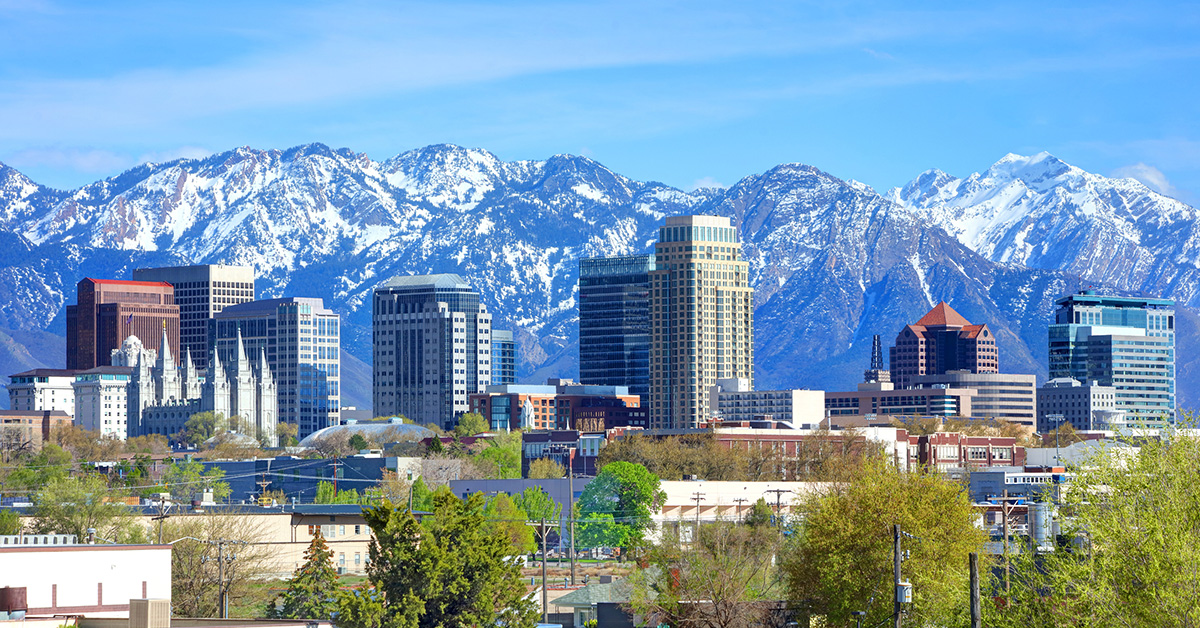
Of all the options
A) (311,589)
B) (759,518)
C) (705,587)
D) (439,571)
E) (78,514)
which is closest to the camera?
(439,571)

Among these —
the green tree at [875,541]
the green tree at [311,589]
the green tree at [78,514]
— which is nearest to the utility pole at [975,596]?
the green tree at [875,541]

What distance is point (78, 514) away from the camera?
15362 cm

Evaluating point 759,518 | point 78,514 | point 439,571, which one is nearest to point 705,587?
point 439,571

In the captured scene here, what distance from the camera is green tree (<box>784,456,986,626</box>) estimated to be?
98188 millimetres

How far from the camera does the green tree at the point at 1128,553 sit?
6384 centimetres

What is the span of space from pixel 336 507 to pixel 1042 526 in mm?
86627

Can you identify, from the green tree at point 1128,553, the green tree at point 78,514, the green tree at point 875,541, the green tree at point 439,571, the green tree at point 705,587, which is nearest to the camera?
the green tree at point 1128,553

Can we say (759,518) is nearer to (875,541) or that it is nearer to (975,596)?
(875,541)

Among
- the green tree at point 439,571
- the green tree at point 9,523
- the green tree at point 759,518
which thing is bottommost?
the green tree at point 759,518

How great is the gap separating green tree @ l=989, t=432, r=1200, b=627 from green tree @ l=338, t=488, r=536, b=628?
24.9 meters

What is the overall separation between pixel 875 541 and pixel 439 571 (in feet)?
87.8

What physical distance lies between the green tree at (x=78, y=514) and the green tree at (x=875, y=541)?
63.7 m

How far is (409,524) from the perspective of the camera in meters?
85.3

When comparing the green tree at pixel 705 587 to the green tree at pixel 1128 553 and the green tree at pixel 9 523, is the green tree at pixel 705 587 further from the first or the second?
the green tree at pixel 9 523
